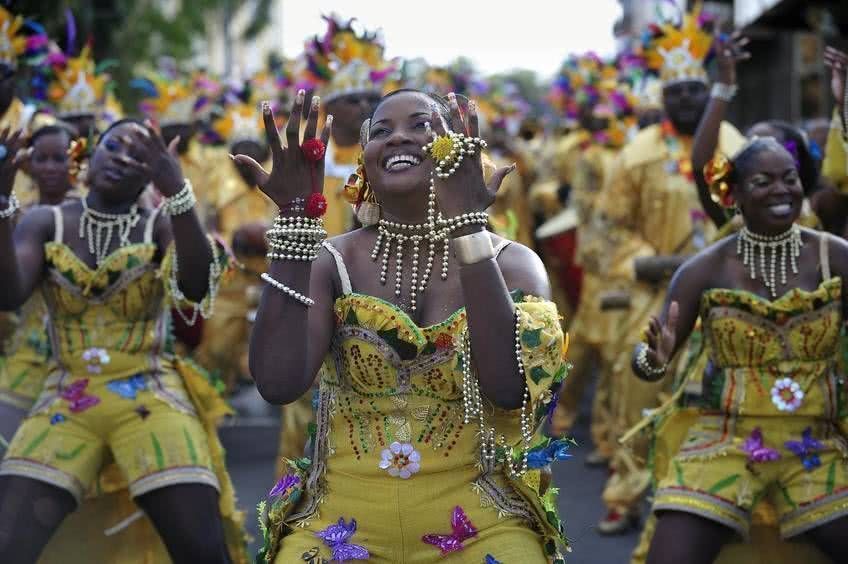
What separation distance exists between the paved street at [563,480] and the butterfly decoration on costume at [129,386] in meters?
2.02

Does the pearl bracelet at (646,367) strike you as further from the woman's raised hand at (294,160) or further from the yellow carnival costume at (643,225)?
the yellow carnival costume at (643,225)

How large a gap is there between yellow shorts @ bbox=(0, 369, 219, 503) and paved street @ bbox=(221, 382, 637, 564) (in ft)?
6.36

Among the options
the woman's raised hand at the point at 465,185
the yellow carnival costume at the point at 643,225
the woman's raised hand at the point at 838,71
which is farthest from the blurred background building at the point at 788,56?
the woman's raised hand at the point at 465,185

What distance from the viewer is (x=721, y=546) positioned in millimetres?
4504

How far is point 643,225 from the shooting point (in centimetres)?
780

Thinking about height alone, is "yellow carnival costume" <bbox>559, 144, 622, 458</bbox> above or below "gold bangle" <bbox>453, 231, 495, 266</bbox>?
below

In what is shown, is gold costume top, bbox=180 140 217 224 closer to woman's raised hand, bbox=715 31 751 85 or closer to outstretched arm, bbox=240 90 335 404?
woman's raised hand, bbox=715 31 751 85

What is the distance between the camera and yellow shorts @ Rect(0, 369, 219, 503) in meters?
4.67

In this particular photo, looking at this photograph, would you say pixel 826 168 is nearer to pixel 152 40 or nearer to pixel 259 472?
pixel 259 472

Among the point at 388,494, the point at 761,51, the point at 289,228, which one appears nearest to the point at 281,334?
the point at 289,228

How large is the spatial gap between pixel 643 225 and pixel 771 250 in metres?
3.08

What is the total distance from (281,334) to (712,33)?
16.6ft

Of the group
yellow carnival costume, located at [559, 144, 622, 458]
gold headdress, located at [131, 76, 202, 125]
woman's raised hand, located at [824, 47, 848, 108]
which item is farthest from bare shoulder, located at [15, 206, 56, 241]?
gold headdress, located at [131, 76, 202, 125]

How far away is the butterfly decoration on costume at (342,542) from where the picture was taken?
10.8 feet
